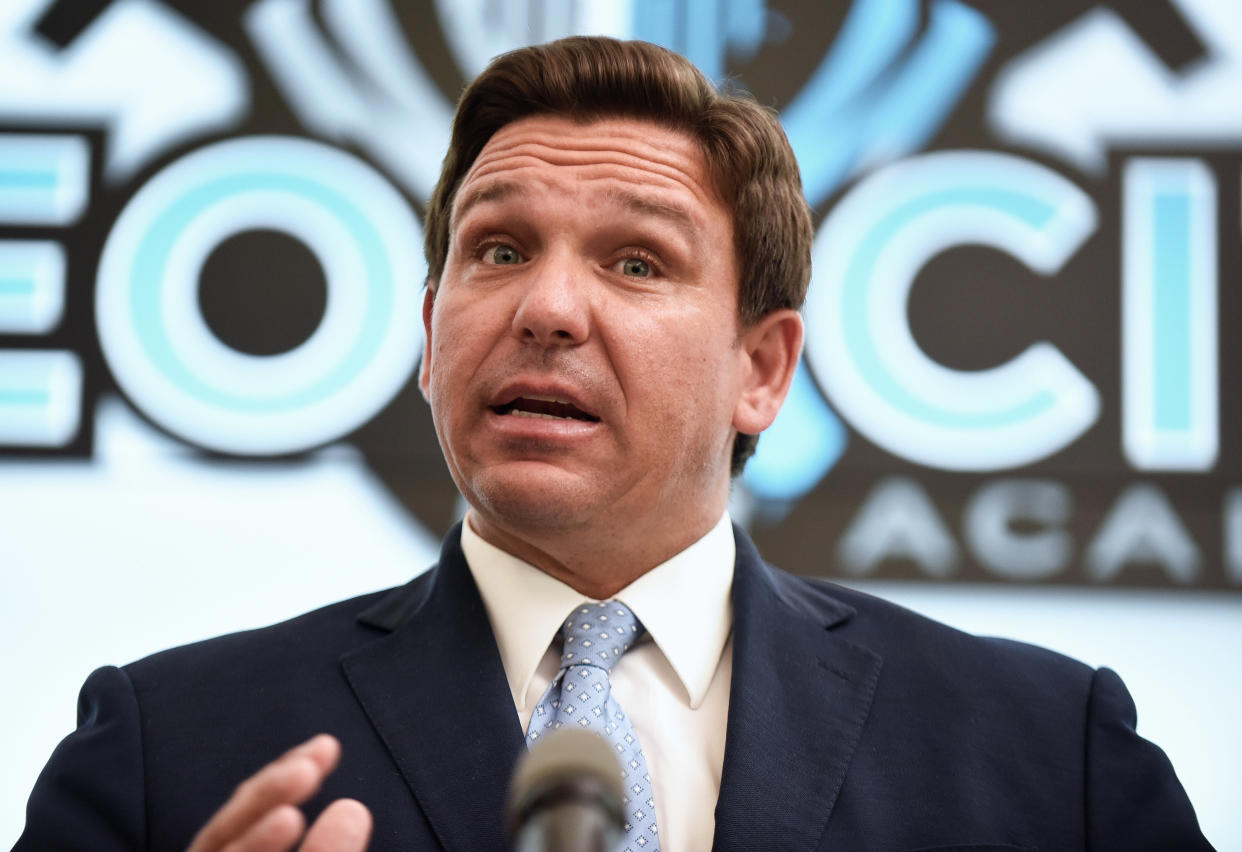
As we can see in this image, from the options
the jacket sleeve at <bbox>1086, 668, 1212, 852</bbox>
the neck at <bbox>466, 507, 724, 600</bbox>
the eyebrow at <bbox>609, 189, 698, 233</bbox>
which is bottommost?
the jacket sleeve at <bbox>1086, 668, 1212, 852</bbox>

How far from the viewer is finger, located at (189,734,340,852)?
1.12 m

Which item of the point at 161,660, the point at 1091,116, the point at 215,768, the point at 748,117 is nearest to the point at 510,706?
the point at 215,768

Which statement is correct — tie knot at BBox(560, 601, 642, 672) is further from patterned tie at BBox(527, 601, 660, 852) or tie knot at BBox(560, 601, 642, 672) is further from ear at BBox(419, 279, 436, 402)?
ear at BBox(419, 279, 436, 402)

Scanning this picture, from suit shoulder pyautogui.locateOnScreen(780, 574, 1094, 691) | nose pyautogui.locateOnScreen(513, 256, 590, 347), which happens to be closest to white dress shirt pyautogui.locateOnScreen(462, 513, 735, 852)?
suit shoulder pyautogui.locateOnScreen(780, 574, 1094, 691)

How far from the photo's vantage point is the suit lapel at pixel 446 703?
163 centimetres

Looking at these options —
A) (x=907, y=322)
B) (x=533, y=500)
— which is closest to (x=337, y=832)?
(x=533, y=500)

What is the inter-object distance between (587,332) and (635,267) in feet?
0.54

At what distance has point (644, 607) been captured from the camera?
1874 mm

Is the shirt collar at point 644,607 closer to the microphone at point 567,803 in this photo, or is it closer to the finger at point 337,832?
the finger at point 337,832

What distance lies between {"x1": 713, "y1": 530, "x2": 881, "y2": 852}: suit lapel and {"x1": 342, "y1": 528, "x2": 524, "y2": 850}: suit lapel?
300 mm

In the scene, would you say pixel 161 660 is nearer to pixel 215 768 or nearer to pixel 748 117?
pixel 215 768

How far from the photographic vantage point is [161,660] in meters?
1.87

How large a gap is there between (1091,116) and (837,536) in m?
1.16

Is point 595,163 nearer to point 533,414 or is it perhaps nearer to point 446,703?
point 533,414
